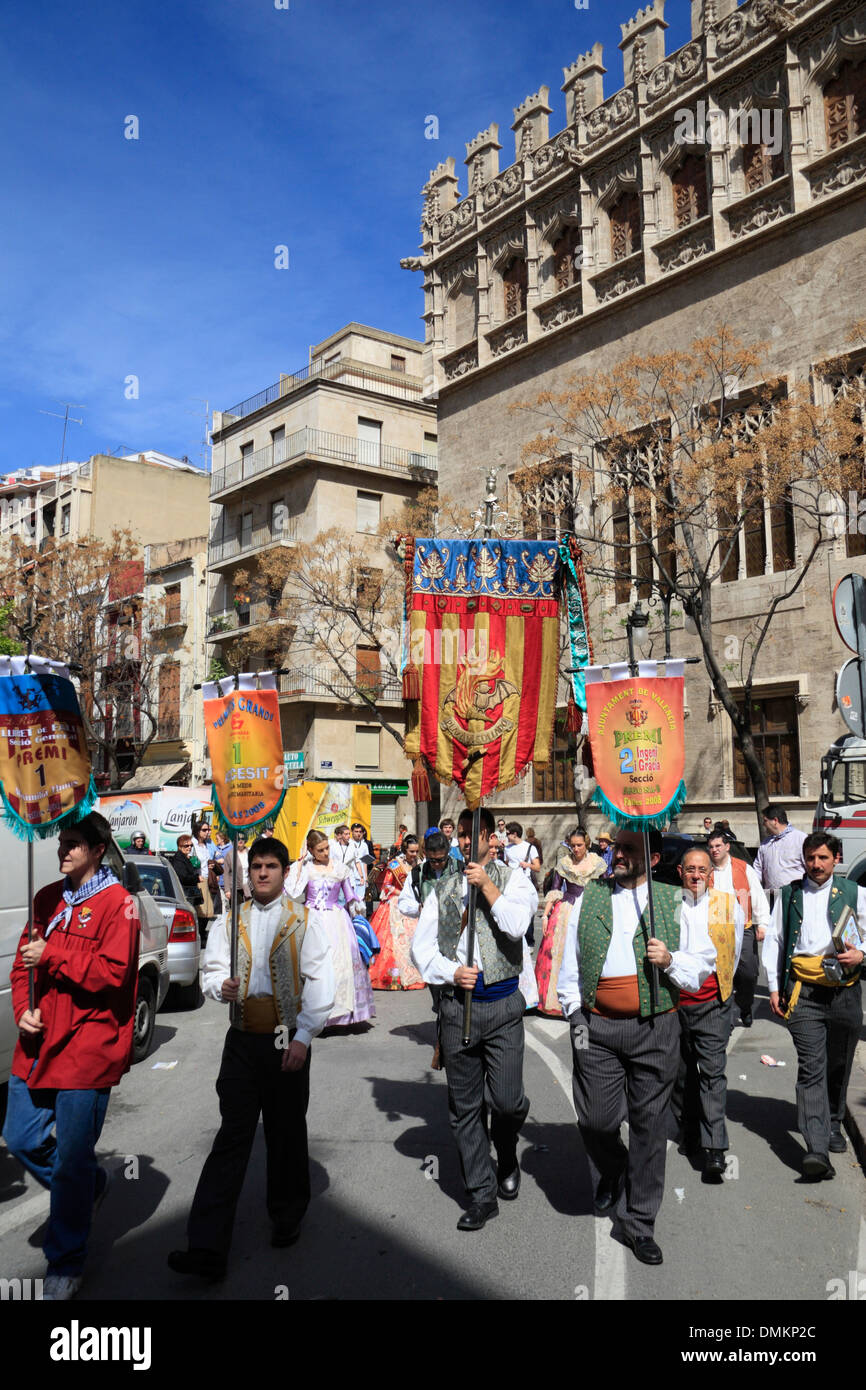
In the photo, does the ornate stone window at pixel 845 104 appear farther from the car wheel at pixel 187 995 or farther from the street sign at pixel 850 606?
the car wheel at pixel 187 995

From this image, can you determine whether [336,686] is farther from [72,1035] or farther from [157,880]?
[72,1035]

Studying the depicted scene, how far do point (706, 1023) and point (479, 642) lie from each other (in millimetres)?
3033

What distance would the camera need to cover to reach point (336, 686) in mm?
36844

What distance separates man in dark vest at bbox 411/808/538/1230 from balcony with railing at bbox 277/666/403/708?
1164 inches

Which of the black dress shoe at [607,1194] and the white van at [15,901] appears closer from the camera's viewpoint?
the black dress shoe at [607,1194]

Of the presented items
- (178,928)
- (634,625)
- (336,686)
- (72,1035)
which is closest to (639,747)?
(634,625)

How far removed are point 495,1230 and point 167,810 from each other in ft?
68.3

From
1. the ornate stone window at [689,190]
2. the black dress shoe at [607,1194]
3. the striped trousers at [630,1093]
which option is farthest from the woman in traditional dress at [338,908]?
the ornate stone window at [689,190]

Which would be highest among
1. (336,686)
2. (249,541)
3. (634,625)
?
(249,541)

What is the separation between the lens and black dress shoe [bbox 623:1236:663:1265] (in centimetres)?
451

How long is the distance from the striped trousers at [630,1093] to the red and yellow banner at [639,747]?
1.25 meters

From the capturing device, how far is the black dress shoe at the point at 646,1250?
4508 mm

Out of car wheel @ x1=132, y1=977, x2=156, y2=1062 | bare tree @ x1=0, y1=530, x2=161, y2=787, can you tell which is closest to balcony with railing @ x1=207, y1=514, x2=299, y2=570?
bare tree @ x1=0, y1=530, x2=161, y2=787
